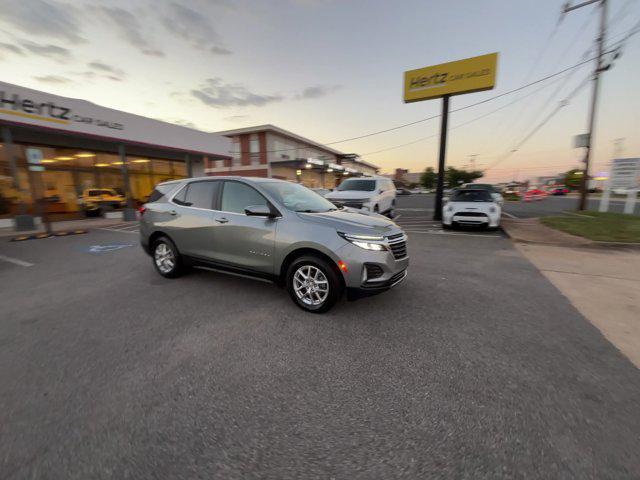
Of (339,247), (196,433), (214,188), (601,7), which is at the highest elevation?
(601,7)

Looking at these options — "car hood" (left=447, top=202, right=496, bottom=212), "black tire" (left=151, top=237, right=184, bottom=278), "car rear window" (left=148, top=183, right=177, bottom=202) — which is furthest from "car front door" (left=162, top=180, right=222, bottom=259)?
"car hood" (left=447, top=202, right=496, bottom=212)

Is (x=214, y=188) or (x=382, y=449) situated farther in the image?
(x=214, y=188)

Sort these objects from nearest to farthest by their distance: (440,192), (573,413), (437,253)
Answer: (573,413)
(437,253)
(440,192)

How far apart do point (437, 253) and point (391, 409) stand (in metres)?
5.69

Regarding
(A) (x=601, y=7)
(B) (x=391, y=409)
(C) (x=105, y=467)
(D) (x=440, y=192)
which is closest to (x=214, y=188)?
(C) (x=105, y=467)

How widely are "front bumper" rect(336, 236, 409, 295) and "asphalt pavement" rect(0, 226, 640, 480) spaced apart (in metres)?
0.45

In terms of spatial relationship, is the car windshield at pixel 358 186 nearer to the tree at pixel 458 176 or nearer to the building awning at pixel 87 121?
the building awning at pixel 87 121

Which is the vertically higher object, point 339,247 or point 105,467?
point 339,247

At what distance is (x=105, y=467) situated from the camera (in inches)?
67.4

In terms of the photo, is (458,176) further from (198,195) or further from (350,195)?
(198,195)

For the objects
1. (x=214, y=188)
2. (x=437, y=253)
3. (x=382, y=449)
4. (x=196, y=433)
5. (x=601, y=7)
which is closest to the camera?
(x=382, y=449)

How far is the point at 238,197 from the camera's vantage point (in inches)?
174

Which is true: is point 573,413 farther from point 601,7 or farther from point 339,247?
point 601,7

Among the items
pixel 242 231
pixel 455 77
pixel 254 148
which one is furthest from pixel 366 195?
pixel 254 148
